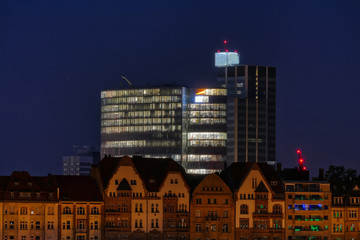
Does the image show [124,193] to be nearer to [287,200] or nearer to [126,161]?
[126,161]

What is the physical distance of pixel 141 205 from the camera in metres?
195

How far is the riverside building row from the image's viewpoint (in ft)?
622

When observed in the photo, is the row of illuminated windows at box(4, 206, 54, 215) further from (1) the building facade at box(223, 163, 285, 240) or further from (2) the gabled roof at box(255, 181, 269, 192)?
(2) the gabled roof at box(255, 181, 269, 192)

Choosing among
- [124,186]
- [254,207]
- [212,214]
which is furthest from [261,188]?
[124,186]

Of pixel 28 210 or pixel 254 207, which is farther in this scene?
pixel 254 207

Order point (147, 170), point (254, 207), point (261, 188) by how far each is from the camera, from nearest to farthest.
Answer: point (261, 188) < point (254, 207) < point (147, 170)

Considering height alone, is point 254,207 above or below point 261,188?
below

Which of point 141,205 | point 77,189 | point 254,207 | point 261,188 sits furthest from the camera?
point 254,207

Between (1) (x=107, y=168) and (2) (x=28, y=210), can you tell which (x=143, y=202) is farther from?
(2) (x=28, y=210)

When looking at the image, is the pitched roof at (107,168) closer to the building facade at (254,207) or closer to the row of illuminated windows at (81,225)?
the row of illuminated windows at (81,225)

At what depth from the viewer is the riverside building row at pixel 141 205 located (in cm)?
18950

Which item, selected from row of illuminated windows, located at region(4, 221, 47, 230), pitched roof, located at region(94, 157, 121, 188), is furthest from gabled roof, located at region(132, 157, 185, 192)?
row of illuminated windows, located at region(4, 221, 47, 230)

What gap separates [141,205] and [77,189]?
403 inches

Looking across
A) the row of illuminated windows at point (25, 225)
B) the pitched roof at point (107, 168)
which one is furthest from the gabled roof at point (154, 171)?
the row of illuminated windows at point (25, 225)
